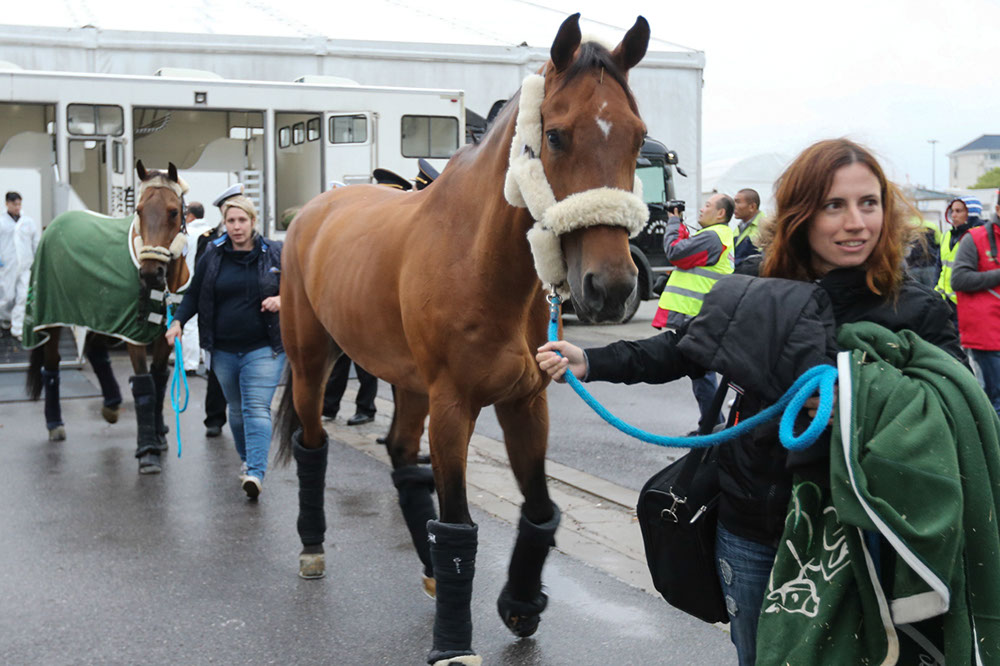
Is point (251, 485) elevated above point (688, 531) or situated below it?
below

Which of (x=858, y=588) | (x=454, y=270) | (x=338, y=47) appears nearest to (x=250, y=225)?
(x=454, y=270)

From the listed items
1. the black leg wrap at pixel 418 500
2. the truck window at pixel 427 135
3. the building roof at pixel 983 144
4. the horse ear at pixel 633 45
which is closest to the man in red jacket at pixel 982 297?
the black leg wrap at pixel 418 500

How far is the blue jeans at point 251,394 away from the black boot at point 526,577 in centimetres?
279

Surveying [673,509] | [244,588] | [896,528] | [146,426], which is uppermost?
[896,528]

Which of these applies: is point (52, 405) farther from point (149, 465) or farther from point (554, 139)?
Answer: point (554, 139)

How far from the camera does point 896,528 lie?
6.17ft

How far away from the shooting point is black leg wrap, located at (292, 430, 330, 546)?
4.97m

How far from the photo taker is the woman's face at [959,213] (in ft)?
33.7

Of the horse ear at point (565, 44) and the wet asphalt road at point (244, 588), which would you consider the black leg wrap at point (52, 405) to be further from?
the horse ear at point (565, 44)

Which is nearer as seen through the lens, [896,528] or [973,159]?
[896,528]

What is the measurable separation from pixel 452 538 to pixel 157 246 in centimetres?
463

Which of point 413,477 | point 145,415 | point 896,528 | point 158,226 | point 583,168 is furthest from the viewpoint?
point 158,226

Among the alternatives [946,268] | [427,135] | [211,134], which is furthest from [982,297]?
[211,134]

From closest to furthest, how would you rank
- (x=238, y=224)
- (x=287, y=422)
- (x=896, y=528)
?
Result: (x=896, y=528) < (x=287, y=422) < (x=238, y=224)
